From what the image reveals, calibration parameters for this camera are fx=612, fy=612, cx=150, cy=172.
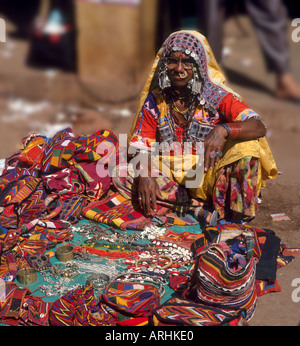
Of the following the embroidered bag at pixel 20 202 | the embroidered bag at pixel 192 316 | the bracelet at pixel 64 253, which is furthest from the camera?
the embroidered bag at pixel 20 202

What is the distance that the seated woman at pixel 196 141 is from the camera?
4.78 meters

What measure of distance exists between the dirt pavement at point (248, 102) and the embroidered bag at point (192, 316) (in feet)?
1.12

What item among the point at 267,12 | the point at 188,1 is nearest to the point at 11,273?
the point at 267,12

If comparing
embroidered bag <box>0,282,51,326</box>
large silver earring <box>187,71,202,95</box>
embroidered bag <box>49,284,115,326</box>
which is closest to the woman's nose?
large silver earring <box>187,71,202,95</box>

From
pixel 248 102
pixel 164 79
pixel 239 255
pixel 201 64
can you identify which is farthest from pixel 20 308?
pixel 248 102

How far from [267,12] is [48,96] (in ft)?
10.8

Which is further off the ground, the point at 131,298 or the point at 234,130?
the point at 234,130

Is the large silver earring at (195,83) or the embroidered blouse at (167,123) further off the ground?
the large silver earring at (195,83)

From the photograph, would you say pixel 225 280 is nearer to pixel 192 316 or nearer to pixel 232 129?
pixel 192 316

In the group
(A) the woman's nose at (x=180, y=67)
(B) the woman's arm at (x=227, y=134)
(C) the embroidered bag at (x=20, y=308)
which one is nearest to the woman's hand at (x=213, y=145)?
(B) the woman's arm at (x=227, y=134)

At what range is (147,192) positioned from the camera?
16.1ft

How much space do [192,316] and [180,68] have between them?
2049 millimetres

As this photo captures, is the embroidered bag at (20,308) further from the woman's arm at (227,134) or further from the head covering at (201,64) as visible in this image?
the head covering at (201,64)

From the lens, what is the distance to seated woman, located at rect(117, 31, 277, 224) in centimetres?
478
